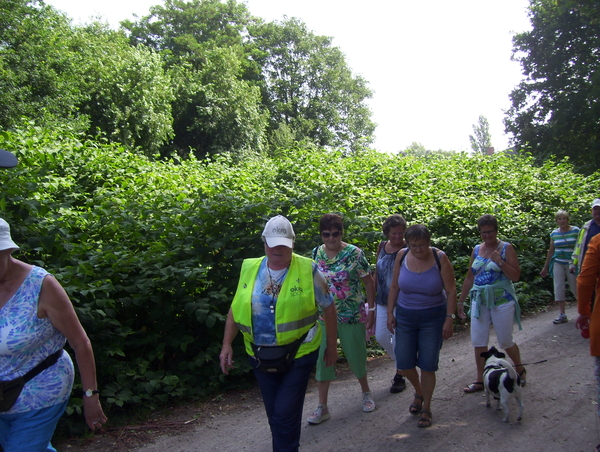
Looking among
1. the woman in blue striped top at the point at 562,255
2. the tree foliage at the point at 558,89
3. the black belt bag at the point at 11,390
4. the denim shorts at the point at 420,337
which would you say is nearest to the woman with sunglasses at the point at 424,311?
the denim shorts at the point at 420,337

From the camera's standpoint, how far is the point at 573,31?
27.6 metres

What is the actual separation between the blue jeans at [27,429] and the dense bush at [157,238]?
2324 millimetres

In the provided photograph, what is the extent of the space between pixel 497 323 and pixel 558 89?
89.8 feet

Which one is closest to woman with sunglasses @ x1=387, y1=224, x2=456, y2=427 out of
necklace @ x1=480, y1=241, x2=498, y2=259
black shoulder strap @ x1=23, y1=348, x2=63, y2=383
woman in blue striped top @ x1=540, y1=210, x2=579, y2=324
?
necklace @ x1=480, y1=241, x2=498, y2=259

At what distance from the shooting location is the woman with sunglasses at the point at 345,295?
5.00 meters

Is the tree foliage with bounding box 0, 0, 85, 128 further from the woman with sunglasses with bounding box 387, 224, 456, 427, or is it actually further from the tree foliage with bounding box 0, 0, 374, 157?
the woman with sunglasses with bounding box 387, 224, 456, 427

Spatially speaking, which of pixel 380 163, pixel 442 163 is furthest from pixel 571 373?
pixel 442 163

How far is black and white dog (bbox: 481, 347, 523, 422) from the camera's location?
466 centimetres

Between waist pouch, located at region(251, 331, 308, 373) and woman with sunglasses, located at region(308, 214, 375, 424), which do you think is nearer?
waist pouch, located at region(251, 331, 308, 373)

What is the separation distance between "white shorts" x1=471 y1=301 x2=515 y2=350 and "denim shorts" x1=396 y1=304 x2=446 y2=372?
0.91 metres

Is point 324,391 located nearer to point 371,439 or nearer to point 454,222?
point 371,439

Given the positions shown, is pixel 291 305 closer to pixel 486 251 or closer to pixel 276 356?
pixel 276 356

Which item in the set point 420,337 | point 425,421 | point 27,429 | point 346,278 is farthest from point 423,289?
point 27,429

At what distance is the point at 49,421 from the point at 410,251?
3.33 metres
